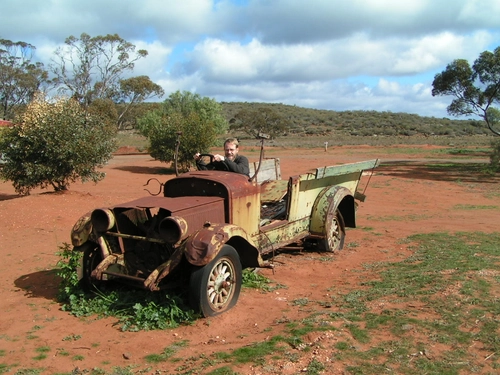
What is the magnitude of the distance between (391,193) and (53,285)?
40.4ft

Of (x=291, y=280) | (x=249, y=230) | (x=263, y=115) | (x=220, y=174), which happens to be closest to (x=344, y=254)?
(x=291, y=280)

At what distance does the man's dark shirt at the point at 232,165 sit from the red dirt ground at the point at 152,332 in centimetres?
143

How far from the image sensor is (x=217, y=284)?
4953mm

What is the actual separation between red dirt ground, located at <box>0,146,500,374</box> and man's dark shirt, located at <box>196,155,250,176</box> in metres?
1.43

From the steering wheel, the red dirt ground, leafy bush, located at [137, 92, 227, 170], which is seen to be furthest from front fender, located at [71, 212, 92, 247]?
leafy bush, located at [137, 92, 227, 170]

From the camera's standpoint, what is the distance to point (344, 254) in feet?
25.2

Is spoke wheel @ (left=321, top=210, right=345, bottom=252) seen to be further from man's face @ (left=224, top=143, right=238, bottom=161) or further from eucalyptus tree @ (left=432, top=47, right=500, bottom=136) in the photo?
eucalyptus tree @ (left=432, top=47, right=500, bottom=136)

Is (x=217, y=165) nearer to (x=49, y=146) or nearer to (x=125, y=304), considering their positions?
(x=125, y=304)

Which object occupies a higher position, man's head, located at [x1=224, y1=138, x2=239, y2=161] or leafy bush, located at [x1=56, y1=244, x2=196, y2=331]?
man's head, located at [x1=224, y1=138, x2=239, y2=161]

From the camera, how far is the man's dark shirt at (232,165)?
6.18 meters

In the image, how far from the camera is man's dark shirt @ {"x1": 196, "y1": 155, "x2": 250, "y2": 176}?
6.18 meters

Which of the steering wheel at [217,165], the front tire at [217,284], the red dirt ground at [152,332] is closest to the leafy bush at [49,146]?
the red dirt ground at [152,332]

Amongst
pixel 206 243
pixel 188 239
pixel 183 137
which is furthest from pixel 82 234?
pixel 183 137

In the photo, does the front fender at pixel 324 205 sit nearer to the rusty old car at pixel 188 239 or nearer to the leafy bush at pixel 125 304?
the rusty old car at pixel 188 239
